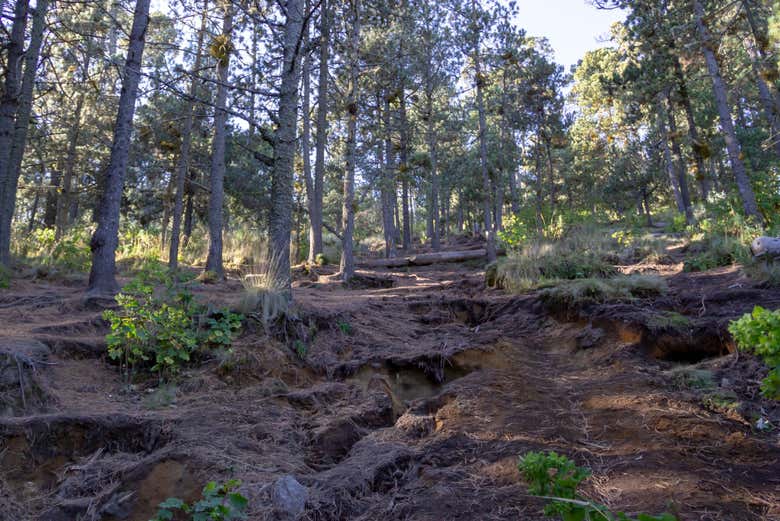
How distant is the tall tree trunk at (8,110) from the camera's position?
883cm

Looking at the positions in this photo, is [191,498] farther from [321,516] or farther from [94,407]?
[94,407]

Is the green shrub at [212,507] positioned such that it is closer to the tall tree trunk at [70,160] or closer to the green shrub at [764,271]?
the green shrub at [764,271]

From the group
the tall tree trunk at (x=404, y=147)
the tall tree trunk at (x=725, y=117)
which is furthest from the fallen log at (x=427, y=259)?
the tall tree trunk at (x=725, y=117)

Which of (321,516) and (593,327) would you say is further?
(593,327)

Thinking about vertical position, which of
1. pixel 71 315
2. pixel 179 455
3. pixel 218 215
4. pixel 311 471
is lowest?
pixel 311 471

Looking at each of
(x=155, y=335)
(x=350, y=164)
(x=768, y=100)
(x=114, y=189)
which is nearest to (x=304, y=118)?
(x=350, y=164)

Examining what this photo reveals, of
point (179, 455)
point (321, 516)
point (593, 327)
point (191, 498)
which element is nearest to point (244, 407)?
point (179, 455)

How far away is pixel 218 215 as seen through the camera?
11.3 metres

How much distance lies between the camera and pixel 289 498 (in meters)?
2.80

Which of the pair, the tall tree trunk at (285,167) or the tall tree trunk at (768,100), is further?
the tall tree trunk at (768,100)

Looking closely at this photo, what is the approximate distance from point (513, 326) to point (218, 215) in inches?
292

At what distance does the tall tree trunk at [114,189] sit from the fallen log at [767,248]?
854 cm

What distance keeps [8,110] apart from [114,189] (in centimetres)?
382

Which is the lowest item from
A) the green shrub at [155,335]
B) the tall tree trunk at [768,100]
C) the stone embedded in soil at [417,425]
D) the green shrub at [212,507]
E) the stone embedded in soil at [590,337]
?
the stone embedded in soil at [417,425]
